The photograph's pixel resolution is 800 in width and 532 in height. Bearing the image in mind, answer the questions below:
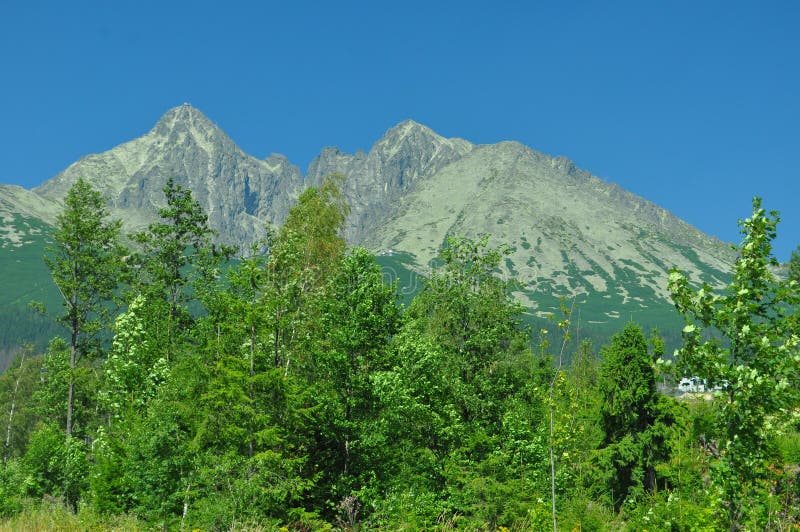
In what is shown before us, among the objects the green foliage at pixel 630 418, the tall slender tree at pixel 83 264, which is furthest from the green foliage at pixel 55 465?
the green foliage at pixel 630 418

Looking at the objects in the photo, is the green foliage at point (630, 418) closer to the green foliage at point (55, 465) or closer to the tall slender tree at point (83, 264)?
the green foliage at point (55, 465)

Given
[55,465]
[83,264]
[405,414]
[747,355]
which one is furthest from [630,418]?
[83,264]

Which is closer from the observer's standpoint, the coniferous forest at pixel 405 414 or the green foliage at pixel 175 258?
the coniferous forest at pixel 405 414

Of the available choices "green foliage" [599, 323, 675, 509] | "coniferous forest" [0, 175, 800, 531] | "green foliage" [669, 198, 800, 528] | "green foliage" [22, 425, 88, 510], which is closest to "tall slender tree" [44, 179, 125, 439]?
"coniferous forest" [0, 175, 800, 531]

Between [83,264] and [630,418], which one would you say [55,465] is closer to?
[83,264]

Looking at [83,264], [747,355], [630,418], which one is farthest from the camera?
[83,264]

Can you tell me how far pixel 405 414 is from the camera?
25266 mm

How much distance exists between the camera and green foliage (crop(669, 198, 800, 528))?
8.47 meters

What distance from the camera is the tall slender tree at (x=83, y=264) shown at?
40344 mm

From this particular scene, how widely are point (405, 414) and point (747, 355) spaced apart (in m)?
17.6

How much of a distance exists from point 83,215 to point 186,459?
995 inches

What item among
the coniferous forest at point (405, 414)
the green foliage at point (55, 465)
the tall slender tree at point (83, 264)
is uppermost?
the tall slender tree at point (83, 264)

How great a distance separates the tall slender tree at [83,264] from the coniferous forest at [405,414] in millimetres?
639

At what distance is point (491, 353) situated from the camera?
100 feet
